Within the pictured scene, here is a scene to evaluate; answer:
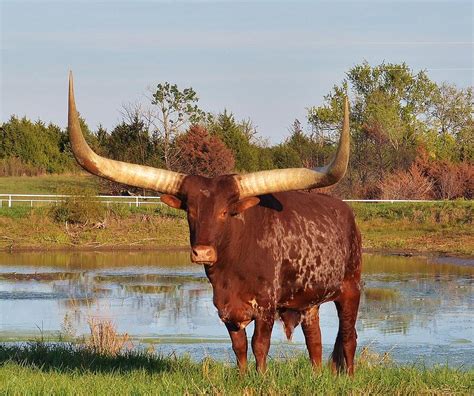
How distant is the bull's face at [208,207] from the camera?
907 cm

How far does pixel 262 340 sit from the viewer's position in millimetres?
9773

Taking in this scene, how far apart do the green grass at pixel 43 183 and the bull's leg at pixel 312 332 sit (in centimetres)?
5112

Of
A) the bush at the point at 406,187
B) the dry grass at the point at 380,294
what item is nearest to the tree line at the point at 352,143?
the bush at the point at 406,187

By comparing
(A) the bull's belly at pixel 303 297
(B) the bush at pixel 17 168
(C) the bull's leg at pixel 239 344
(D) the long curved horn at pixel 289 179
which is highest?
(B) the bush at pixel 17 168

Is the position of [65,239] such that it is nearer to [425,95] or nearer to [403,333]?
[403,333]

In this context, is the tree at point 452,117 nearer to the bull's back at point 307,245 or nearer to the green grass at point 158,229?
the green grass at point 158,229

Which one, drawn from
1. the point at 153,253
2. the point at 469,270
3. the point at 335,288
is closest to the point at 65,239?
the point at 153,253

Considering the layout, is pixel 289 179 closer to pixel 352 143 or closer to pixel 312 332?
pixel 312 332

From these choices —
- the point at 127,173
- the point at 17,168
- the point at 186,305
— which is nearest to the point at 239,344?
the point at 127,173

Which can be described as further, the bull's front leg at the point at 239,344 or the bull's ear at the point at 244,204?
the bull's front leg at the point at 239,344

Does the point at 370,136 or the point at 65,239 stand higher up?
the point at 370,136

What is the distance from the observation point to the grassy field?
140 feet

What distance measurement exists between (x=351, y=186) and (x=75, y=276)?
30.1 meters

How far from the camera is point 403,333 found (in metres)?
19.7
